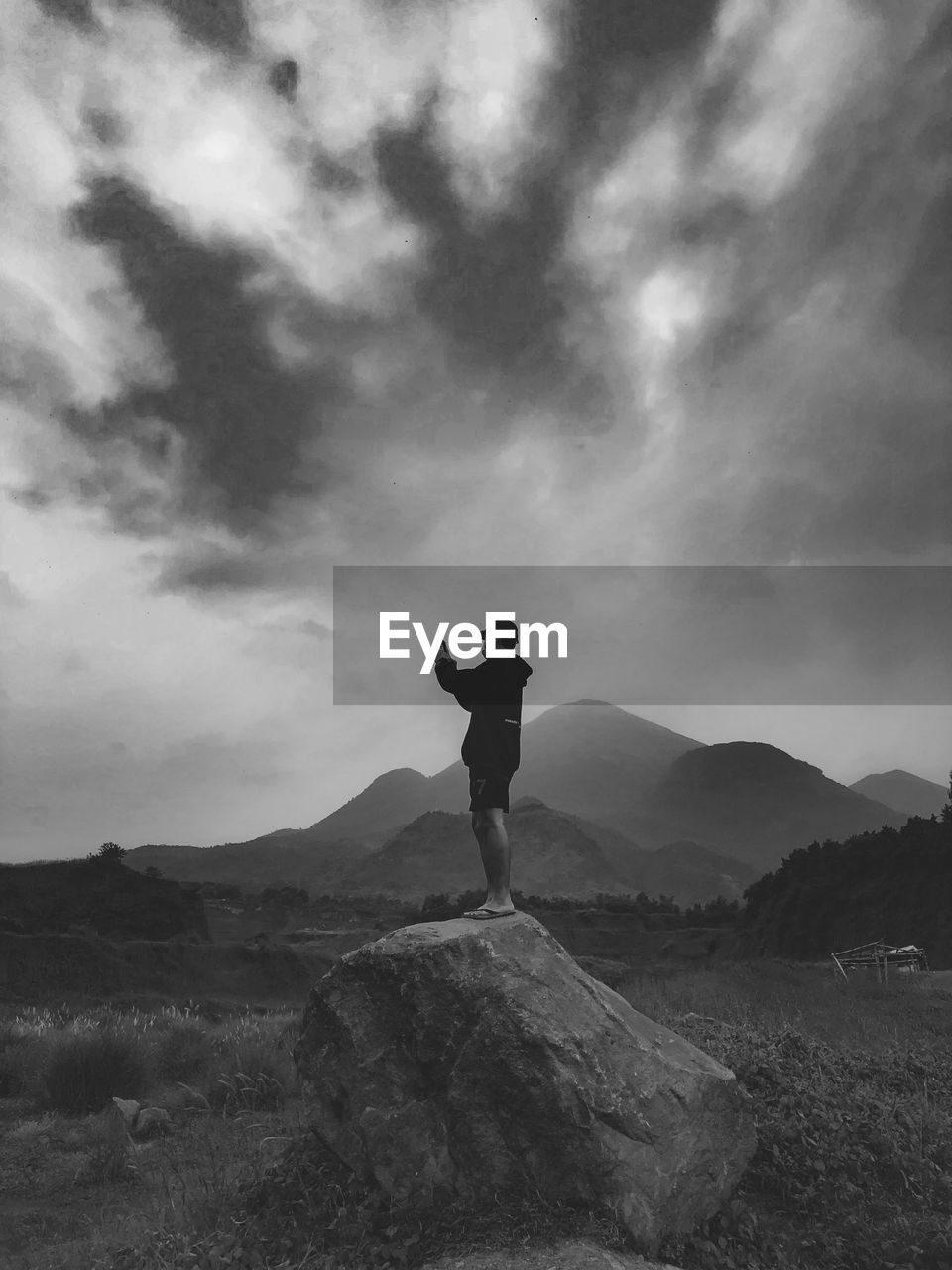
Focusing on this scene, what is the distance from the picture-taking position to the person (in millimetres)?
7426

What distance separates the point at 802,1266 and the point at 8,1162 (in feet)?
26.4

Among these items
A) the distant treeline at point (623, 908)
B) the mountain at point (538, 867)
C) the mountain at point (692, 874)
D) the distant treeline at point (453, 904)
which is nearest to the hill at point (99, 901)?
the distant treeline at point (453, 904)

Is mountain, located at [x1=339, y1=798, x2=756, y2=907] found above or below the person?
below

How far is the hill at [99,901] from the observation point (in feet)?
133

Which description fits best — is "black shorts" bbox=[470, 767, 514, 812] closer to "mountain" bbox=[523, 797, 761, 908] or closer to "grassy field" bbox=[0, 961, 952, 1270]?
"grassy field" bbox=[0, 961, 952, 1270]

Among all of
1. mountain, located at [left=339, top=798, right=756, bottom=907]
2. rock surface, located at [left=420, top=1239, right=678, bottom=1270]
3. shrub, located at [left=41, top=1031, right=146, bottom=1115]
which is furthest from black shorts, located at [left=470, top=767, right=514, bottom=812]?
mountain, located at [left=339, top=798, right=756, bottom=907]

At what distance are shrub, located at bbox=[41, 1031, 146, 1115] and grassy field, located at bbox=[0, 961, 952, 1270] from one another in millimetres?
26

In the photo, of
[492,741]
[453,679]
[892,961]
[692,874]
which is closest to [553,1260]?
[492,741]

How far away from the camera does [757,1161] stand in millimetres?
6766

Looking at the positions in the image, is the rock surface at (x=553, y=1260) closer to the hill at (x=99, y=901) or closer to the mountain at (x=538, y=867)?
the hill at (x=99, y=901)

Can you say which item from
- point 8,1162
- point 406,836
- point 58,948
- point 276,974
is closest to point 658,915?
point 276,974

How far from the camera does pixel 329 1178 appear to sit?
6438mm

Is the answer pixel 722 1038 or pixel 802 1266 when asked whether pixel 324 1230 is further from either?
pixel 722 1038

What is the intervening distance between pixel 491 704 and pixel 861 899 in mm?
40218
